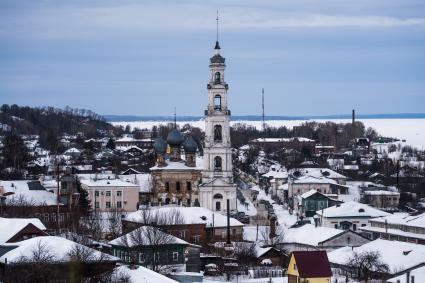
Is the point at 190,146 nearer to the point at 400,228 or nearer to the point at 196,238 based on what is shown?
the point at 196,238

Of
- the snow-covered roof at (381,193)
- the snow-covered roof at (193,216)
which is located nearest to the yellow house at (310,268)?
the snow-covered roof at (193,216)

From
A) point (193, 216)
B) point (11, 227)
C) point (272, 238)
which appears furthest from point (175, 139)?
point (11, 227)

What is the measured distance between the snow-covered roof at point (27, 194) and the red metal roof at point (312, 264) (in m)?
23.9

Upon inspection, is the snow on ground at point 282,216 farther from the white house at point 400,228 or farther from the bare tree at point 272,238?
the white house at point 400,228

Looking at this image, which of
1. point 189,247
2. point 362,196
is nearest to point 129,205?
point 362,196

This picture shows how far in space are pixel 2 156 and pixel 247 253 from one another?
62.6 meters

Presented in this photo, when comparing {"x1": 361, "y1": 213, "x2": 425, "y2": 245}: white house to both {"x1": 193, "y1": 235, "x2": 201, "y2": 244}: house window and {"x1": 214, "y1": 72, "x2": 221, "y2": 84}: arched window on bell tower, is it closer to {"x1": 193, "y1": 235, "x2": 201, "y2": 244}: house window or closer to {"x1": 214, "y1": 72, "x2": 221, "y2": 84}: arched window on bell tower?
{"x1": 193, "y1": 235, "x2": 201, "y2": 244}: house window

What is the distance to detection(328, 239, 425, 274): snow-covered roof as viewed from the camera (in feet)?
141

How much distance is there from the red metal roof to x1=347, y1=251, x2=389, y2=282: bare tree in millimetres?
1603

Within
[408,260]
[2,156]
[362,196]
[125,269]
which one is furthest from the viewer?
[2,156]

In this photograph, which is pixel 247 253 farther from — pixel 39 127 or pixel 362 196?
pixel 39 127

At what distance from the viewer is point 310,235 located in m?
53.4

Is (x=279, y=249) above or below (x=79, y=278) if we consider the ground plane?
below

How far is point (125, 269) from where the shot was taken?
111ft
